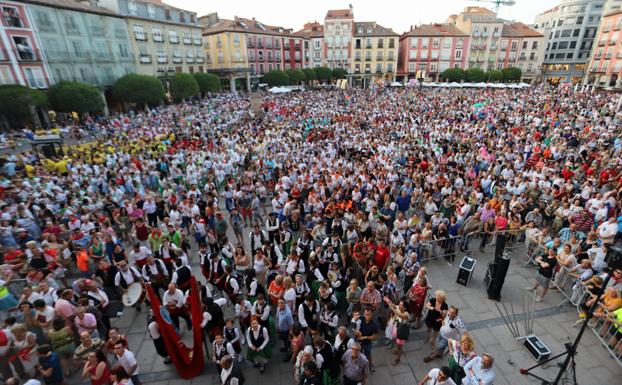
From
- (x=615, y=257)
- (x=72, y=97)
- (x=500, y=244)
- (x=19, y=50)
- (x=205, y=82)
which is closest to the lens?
(x=615, y=257)

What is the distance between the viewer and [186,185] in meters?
13.1

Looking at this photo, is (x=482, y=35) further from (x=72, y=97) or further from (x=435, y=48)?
(x=72, y=97)

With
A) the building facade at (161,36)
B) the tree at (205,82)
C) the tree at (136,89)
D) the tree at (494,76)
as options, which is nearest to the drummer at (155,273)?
the tree at (136,89)

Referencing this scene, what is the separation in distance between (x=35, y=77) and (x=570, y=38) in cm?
8529

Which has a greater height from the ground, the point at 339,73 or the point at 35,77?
the point at 35,77

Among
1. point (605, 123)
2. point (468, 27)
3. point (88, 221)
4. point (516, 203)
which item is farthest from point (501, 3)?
point (88, 221)

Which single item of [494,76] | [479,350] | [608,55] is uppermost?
[608,55]

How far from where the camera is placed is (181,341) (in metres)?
5.46

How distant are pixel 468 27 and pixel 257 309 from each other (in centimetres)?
7168

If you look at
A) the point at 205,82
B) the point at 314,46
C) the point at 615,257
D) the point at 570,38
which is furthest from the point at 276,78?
the point at 570,38

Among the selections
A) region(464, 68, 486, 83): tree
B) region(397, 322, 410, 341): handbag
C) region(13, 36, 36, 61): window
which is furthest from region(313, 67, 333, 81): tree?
region(397, 322, 410, 341): handbag

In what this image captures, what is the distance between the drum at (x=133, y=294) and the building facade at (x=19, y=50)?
2941 centimetres

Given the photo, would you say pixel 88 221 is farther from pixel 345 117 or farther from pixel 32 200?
pixel 345 117

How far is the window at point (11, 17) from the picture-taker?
2527cm
